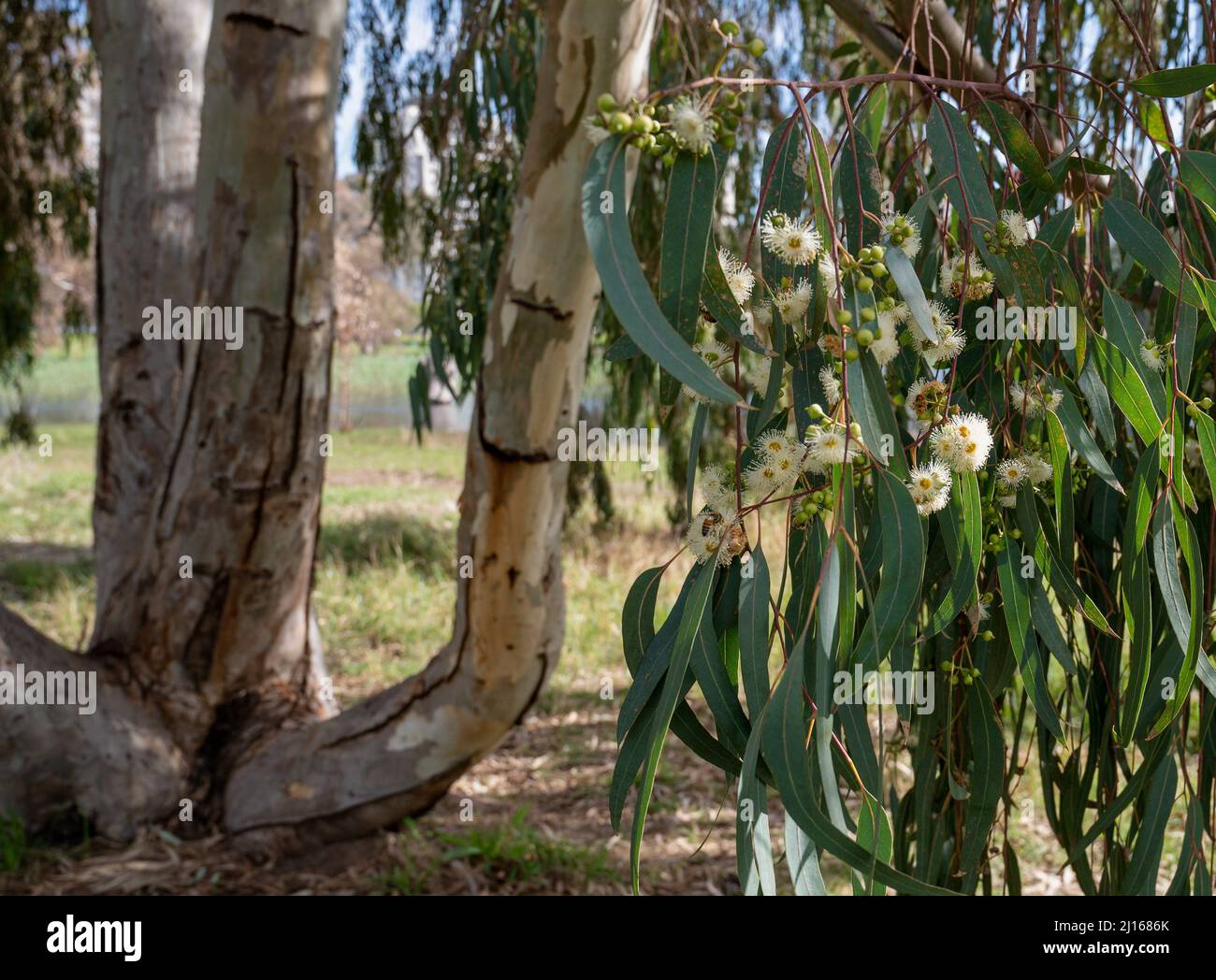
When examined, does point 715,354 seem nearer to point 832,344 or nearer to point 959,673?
point 832,344

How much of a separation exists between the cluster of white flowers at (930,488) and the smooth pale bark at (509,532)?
0.89 meters

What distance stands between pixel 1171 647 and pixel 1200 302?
34 cm

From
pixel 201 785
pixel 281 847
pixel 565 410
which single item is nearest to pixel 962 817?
pixel 565 410

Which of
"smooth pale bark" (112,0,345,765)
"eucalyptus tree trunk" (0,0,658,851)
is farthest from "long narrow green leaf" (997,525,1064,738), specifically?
"smooth pale bark" (112,0,345,765)

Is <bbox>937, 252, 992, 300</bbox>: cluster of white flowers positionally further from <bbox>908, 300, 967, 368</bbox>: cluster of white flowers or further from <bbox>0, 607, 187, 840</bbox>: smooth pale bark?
<bbox>0, 607, 187, 840</bbox>: smooth pale bark

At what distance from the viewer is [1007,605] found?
3.20 ft

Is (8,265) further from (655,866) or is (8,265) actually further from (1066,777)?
(1066,777)

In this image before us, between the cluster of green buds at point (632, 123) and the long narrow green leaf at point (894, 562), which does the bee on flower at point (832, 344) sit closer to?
the long narrow green leaf at point (894, 562)

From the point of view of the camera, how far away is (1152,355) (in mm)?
977

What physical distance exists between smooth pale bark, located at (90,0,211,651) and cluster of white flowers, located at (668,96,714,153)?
2122 mm

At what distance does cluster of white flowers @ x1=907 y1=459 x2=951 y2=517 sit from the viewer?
32.9 inches

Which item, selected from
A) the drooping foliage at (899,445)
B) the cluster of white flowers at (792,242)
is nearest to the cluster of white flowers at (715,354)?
the drooping foliage at (899,445)

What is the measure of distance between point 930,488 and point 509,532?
1108 mm

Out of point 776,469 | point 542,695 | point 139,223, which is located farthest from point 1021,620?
point 139,223
